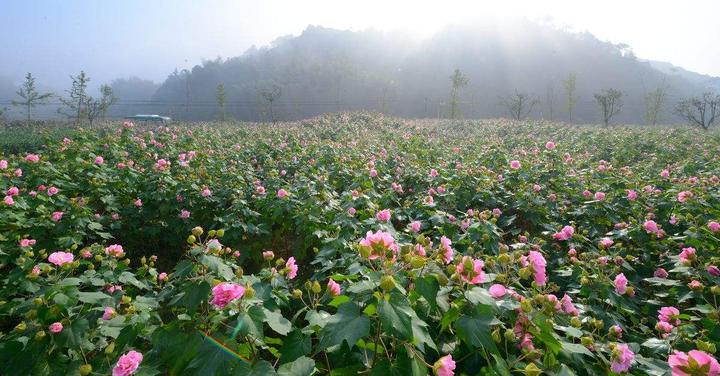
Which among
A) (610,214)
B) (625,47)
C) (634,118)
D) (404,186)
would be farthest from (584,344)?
(625,47)

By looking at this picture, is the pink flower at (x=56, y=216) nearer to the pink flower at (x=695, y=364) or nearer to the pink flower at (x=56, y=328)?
the pink flower at (x=56, y=328)

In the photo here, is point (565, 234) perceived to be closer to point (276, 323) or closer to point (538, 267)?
point (538, 267)

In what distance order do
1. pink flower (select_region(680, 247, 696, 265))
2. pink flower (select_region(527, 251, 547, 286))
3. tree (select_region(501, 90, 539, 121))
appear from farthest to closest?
tree (select_region(501, 90, 539, 121)) < pink flower (select_region(680, 247, 696, 265)) < pink flower (select_region(527, 251, 547, 286))

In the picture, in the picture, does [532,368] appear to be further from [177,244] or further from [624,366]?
[177,244]

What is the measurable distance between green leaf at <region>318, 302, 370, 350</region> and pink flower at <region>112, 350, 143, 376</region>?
29.7 inches

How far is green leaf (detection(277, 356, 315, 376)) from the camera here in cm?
130

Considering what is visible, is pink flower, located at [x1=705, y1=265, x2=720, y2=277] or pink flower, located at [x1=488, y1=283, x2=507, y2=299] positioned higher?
pink flower, located at [x1=488, y1=283, x2=507, y2=299]

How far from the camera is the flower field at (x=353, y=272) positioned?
137 centimetres

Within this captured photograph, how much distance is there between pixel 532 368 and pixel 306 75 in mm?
94143

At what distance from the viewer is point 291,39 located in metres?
144

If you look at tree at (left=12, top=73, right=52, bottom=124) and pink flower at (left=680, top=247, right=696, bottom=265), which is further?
tree at (left=12, top=73, right=52, bottom=124)

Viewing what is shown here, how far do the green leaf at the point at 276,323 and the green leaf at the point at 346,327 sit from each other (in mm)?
225

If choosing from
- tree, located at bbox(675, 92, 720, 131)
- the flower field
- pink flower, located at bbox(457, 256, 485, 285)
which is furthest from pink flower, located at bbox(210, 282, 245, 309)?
tree, located at bbox(675, 92, 720, 131)

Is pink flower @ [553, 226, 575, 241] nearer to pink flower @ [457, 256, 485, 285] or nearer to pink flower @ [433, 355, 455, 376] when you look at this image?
pink flower @ [457, 256, 485, 285]
